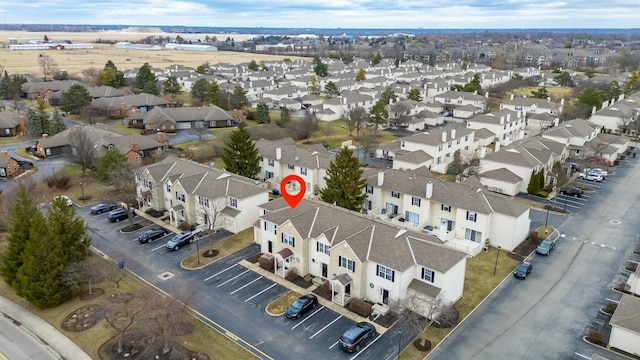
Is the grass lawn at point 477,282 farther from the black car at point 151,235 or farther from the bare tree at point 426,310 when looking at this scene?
the black car at point 151,235

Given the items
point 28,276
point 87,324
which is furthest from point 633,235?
point 28,276

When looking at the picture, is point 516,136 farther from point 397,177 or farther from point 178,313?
point 178,313

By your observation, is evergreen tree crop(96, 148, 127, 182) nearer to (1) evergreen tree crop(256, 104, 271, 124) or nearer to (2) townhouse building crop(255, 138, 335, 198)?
(2) townhouse building crop(255, 138, 335, 198)

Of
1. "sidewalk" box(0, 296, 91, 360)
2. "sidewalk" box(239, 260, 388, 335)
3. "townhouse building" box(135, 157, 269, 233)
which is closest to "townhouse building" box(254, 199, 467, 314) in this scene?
"sidewalk" box(239, 260, 388, 335)

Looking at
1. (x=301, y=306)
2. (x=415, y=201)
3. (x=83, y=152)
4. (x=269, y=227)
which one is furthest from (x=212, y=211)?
(x=83, y=152)

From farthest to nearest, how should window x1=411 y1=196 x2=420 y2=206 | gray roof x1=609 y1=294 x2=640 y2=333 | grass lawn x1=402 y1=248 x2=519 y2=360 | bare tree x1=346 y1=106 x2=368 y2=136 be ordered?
1. bare tree x1=346 y1=106 x2=368 y2=136
2. window x1=411 y1=196 x2=420 y2=206
3. grass lawn x1=402 y1=248 x2=519 y2=360
4. gray roof x1=609 y1=294 x2=640 y2=333

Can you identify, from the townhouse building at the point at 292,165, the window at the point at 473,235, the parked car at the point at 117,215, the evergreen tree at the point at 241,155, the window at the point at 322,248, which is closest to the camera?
the window at the point at 322,248

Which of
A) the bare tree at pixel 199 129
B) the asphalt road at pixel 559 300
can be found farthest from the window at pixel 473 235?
the bare tree at pixel 199 129
